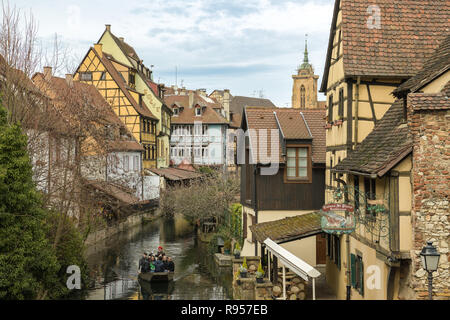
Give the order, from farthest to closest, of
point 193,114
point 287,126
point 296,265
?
point 193,114, point 287,126, point 296,265

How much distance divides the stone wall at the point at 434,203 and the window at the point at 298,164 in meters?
10.9

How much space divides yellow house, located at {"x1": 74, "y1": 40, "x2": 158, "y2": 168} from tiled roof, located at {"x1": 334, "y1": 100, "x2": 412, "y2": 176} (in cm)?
2944

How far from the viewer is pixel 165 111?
53.8m

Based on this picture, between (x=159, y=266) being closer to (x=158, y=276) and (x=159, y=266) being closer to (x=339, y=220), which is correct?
(x=158, y=276)

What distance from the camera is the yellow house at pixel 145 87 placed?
47875 millimetres

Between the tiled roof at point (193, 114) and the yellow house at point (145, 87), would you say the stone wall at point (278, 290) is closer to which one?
the yellow house at point (145, 87)

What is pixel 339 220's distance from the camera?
1269cm

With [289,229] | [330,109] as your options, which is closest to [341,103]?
[330,109]

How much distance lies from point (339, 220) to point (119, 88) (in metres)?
32.8

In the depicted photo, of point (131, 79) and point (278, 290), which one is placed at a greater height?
point (131, 79)

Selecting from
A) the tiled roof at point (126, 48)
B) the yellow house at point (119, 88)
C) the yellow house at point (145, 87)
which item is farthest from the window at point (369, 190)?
the tiled roof at point (126, 48)
